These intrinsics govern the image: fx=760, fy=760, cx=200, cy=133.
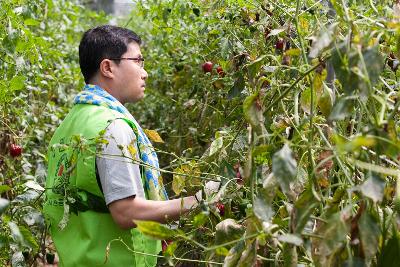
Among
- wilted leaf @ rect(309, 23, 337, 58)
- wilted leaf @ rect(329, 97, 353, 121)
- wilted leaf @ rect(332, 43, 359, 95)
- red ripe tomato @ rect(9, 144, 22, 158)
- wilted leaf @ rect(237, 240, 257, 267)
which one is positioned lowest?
red ripe tomato @ rect(9, 144, 22, 158)

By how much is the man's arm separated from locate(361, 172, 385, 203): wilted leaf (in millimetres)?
873

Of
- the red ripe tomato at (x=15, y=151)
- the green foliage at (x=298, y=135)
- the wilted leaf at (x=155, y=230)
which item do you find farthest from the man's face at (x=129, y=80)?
the wilted leaf at (x=155, y=230)

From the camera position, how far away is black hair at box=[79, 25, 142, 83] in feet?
7.91

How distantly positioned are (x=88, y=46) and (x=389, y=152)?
145cm

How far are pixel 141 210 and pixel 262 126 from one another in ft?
2.28

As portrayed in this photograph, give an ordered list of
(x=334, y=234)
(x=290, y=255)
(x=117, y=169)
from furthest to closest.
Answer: (x=117, y=169)
(x=290, y=255)
(x=334, y=234)

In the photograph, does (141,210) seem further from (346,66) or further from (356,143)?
(356,143)

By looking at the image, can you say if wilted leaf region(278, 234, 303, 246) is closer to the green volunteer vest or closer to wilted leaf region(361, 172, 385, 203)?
wilted leaf region(361, 172, 385, 203)

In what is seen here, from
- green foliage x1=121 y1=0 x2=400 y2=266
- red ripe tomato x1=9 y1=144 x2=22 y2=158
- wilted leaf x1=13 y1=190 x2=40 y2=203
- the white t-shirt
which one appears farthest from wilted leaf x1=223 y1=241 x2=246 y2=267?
red ripe tomato x1=9 y1=144 x2=22 y2=158

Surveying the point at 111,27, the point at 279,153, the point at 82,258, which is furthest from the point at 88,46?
the point at 279,153

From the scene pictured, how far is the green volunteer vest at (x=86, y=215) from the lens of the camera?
2.18 metres

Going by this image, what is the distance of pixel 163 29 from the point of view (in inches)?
153

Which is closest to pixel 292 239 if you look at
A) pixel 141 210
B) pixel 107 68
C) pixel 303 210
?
pixel 303 210

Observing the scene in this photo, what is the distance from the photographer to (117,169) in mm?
2102
